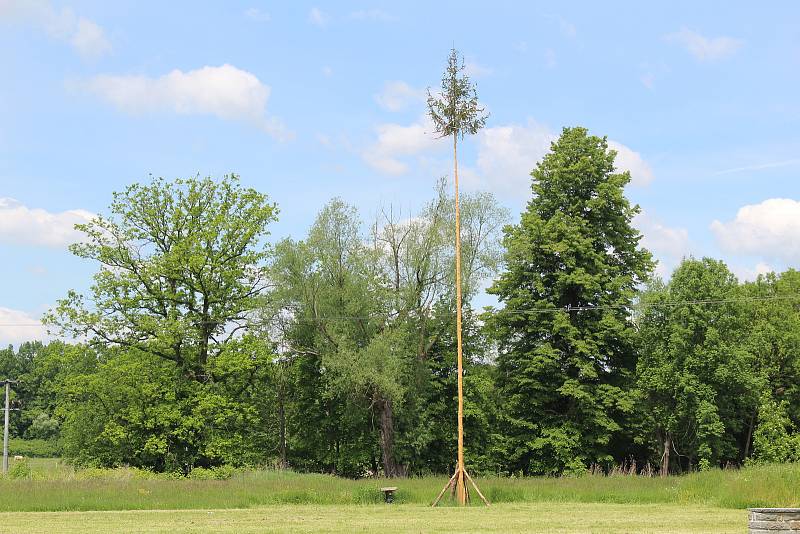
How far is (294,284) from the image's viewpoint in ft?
150

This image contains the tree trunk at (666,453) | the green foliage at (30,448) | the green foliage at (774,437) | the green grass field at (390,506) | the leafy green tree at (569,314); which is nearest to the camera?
the green grass field at (390,506)

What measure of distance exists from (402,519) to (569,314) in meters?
24.8

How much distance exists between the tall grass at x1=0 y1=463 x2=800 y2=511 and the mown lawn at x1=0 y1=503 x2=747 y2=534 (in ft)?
4.42

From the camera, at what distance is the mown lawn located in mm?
18578

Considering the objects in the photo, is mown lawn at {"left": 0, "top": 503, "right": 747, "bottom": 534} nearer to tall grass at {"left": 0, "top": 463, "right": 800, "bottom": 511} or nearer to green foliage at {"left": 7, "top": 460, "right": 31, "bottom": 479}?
tall grass at {"left": 0, "top": 463, "right": 800, "bottom": 511}

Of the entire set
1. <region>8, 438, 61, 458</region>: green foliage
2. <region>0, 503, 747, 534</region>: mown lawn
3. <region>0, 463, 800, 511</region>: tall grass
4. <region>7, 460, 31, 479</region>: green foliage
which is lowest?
<region>0, 503, 747, 534</region>: mown lawn

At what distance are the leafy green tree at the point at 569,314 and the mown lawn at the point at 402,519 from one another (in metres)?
17.0

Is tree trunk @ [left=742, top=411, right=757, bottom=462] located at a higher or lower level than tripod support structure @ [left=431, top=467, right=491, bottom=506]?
higher

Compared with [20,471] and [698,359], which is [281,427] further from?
[698,359]

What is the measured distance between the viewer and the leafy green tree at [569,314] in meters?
43.4

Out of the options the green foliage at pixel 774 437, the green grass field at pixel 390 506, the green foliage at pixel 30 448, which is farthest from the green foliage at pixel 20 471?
the green foliage at pixel 30 448

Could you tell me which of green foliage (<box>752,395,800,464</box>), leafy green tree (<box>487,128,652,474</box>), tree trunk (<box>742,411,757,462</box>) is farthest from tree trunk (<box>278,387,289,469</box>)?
tree trunk (<box>742,411,757,462</box>)

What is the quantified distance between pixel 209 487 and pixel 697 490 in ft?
52.9

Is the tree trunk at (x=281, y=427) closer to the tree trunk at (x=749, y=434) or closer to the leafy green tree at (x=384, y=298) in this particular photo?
the leafy green tree at (x=384, y=298)
